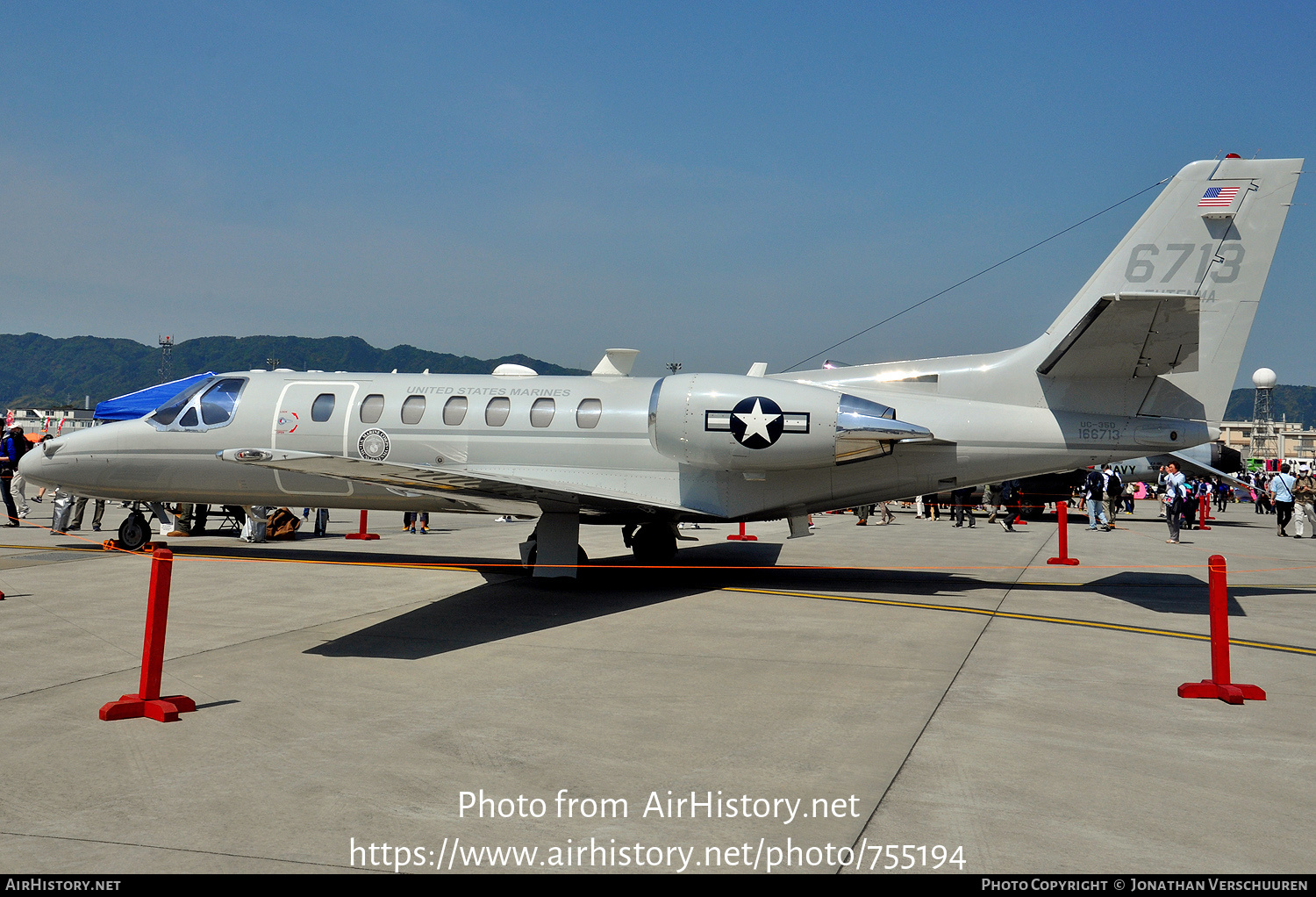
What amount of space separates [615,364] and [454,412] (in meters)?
2.67

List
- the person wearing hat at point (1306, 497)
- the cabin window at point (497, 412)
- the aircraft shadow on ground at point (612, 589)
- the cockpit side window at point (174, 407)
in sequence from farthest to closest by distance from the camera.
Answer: the person wearing hat at point (1306, 497), the cockpit side window at point (174, 407), the cabin window at point (497, 412), the aircraft shadow on ground at point (612, 589)

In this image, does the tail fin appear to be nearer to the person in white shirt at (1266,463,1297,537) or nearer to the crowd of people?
the crowd of people

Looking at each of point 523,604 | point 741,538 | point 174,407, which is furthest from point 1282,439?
point 174,407

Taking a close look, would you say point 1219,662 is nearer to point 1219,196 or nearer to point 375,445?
point 1219,196

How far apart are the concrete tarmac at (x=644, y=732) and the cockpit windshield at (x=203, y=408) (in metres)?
2.69

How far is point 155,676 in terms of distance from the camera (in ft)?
20.2

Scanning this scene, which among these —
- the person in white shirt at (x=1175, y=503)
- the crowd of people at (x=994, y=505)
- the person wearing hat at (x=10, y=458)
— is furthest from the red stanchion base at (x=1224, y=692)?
the person wearing hat at (x=10, y=458)

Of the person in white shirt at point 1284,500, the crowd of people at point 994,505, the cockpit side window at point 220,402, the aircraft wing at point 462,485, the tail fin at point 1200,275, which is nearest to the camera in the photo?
the aircraft wing at point 462,485

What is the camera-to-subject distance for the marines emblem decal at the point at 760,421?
11.7 meters

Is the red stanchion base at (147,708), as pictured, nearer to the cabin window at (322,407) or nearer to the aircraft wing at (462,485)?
the aircraft wing at (462,485)

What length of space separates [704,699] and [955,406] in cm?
730

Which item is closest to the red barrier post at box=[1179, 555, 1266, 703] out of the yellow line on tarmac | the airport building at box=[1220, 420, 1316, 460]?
the yellow line on tarmac

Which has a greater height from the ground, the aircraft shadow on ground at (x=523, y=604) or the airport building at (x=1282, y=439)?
the airport building at (x=1282, y=439)
